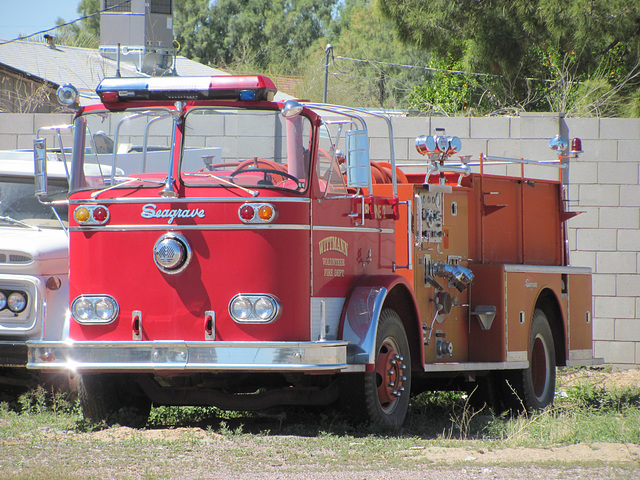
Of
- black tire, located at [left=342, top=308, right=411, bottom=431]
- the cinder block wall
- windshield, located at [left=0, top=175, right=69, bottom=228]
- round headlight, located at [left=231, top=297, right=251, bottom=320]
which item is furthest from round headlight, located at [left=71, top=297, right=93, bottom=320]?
the cinder block wall

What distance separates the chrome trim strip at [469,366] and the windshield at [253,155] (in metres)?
2.12

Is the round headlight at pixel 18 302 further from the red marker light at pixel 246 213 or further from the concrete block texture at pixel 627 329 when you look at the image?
the concrete block texture at pixel 627 329

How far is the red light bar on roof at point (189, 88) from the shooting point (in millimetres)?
6320

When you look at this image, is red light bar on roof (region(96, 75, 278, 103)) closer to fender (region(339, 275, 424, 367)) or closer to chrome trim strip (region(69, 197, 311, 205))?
chrome trim strip (region(69, 197, 311, 205))

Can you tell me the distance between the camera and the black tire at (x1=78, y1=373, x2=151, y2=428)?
273 inches

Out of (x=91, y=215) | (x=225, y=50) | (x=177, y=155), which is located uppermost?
(x=225, y=50)

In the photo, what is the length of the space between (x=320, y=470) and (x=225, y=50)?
156 ft

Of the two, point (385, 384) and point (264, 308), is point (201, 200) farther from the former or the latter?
point (385, 384)

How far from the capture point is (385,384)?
696 cm

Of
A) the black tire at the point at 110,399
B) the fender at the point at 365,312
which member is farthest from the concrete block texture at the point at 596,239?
the black tire at the point at 110,399

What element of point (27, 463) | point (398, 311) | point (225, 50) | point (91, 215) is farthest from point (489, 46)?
point (225, 50)

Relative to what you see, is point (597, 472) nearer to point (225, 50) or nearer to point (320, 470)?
point (320, 470)

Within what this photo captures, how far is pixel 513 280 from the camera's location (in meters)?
8.57

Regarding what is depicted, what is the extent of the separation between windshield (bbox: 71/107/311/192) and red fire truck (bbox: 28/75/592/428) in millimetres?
12
